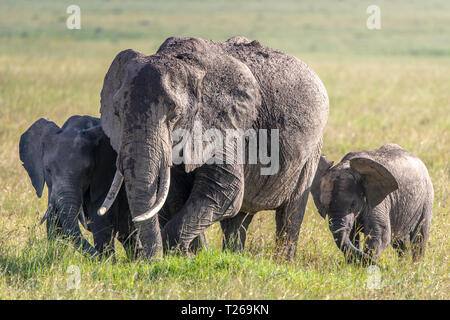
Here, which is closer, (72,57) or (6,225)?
(6,225)

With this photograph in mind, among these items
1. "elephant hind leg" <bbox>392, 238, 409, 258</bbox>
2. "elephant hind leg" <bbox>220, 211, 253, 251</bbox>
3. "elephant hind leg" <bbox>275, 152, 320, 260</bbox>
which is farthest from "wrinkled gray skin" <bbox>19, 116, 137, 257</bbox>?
"elephant hind leg" <bbox>392, 238, 409, 258</bbox>

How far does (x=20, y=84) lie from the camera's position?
20391 mm

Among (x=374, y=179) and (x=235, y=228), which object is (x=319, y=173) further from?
(x=235, y=228)

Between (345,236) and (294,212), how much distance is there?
0.56 m

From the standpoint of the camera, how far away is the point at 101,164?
6.37 meters

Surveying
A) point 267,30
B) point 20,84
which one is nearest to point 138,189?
point 20,84

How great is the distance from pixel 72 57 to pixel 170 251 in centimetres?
2667

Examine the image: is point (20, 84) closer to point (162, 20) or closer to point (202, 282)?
point (202, 282)

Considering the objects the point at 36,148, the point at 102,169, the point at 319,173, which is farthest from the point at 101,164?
the point at 319,173

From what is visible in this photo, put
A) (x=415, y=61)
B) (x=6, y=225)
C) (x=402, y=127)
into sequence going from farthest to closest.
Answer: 1. (x=415, y=61)
2. (x=402, y=127)
3. (x=6, y=225)

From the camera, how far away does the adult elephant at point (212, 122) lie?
5.46 m

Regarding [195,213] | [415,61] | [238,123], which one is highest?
[238,123]

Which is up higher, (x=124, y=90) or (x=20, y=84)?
(x=124, y=90)

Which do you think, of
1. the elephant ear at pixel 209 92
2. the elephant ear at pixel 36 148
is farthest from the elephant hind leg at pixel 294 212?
the elephant ear at pixel 36 148
